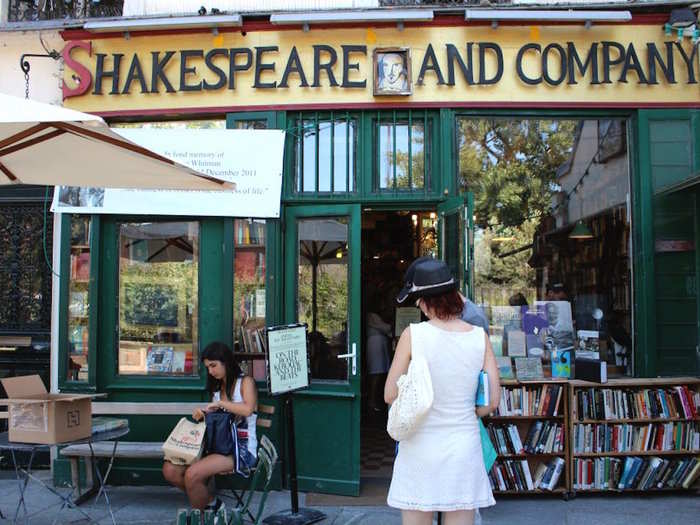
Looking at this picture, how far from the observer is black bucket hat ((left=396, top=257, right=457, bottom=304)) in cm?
325

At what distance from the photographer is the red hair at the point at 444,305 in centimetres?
326

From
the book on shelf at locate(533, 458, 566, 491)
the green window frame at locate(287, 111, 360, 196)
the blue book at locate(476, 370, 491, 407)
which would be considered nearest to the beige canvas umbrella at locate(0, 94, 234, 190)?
the green window frame at locate(287, 111, 360, 196)

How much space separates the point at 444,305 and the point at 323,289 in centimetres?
332

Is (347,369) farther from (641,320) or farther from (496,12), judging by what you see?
(496,12)

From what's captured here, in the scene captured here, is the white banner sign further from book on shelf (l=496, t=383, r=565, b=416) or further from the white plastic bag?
the white plastic bag

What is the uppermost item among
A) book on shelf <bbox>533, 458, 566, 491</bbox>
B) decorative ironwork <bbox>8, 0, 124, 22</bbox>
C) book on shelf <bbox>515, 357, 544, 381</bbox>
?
decorative ironwork <bbox>8, 0, 124, 22</bbox>

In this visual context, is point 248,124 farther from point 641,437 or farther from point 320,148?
point 641,437

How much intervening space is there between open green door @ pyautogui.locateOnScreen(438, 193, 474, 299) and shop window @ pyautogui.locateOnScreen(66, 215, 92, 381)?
3.43m

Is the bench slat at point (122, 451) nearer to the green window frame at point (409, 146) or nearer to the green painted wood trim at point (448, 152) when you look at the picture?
the green window frame at point (409, 146)

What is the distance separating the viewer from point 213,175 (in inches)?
253

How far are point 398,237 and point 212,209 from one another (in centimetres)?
536

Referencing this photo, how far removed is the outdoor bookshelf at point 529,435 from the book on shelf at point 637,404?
197 mm

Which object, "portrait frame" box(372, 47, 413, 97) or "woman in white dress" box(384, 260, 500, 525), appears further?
"portrait frame" box(372, 47, 413, 97)

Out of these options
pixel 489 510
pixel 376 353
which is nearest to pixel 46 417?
pixel 489 510
